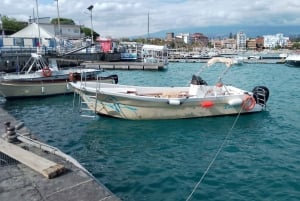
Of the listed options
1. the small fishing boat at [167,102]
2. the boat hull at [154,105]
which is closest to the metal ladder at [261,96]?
the small fishing boat at [167,102]

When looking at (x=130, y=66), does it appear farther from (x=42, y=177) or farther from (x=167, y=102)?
(x=42, y=177)

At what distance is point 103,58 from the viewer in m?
63.0

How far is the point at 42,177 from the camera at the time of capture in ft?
23.3

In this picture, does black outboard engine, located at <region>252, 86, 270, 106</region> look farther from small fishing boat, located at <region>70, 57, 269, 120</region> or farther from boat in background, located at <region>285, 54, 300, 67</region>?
boat in background, located at <region>285, 54, 300, 67</region>

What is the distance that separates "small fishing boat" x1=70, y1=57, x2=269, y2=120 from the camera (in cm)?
1612

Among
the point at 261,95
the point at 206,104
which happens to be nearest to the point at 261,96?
the point at 261,95

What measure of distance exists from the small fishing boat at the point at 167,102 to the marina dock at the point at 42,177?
7506 mm

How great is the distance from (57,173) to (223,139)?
8880 mm

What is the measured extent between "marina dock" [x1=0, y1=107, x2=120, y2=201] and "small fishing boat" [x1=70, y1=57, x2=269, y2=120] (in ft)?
24.6

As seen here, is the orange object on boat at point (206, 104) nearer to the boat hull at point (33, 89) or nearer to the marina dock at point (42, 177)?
the marina dock at point (42, 177)

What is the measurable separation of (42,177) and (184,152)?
21.5 feet

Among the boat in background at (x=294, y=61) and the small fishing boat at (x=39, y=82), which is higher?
the boat in background at (x=294, y=61)

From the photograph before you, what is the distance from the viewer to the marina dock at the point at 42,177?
20.8 ft

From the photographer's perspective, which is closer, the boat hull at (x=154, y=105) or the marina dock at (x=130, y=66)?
the boat hull at (x=154, y=105)
